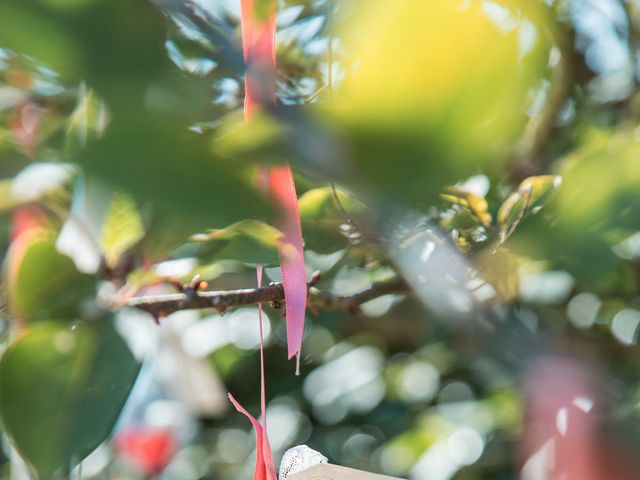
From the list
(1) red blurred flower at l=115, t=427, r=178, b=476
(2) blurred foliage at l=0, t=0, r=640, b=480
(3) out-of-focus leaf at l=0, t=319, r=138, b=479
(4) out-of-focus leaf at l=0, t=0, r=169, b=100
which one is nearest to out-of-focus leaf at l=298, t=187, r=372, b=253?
(2) blurred foliage at l=0, t=0, r=640, b=480

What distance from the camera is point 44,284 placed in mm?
373

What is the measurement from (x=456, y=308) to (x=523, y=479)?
12 cm

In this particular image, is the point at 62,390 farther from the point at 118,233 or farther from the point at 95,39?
the point at 95,39

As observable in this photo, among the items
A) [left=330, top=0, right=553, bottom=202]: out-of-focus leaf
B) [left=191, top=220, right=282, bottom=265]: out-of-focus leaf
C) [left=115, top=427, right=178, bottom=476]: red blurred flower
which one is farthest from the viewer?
[left=115, top=427, right=178, bottom=476]: red blurred flower

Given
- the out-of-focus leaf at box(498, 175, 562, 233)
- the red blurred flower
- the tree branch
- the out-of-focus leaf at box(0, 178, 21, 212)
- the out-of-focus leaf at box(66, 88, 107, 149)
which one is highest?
the out-of-focus leaf at box(66, 88, 107, 149)

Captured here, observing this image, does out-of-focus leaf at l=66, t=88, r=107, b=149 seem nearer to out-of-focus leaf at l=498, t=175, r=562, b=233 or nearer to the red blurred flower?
out-of-focus leaf at l=498, t=175, r=562, b=233

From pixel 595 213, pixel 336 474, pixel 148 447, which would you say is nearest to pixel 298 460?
pixel 336 474

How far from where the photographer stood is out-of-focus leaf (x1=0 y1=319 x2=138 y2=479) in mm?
328

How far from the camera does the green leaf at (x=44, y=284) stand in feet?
1.21

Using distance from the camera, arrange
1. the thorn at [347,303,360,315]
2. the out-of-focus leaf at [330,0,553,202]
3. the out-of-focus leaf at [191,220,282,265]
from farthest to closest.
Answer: the thorn at [347,303,360,315], the out-of-focus leaf at [191,220,282,265], the out-of-focus leaf at [330,0,553,202]

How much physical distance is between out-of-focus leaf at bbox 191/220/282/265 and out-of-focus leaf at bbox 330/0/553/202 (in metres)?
0.12

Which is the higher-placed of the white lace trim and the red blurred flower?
the white lace trim

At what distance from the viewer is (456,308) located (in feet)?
0.55

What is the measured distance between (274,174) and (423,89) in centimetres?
6
